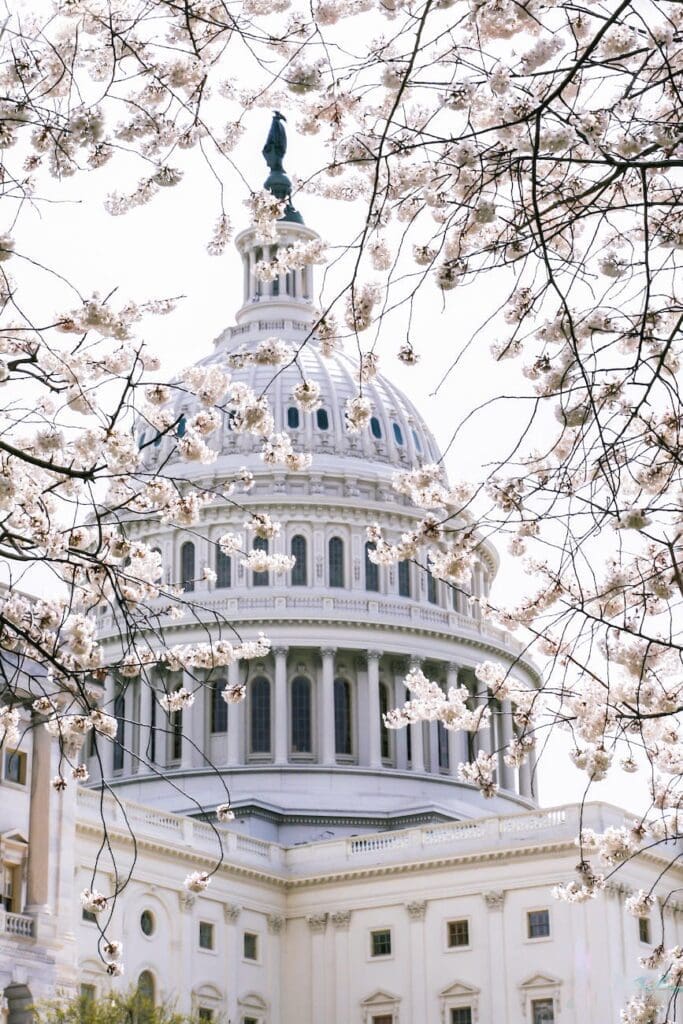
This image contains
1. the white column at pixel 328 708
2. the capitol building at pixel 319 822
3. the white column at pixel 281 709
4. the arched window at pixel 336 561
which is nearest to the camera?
the capitol building at pixel 319 822

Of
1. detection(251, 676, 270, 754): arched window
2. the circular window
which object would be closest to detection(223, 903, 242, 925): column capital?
the circular window

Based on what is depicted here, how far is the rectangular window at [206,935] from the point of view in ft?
244

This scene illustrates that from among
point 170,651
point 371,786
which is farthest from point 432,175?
point 371,786

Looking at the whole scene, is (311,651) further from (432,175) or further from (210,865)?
(432,175)

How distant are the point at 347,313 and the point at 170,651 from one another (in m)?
3.81

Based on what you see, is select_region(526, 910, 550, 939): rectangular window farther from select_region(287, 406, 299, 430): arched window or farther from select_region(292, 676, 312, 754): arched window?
select_region(287, 406, 299, 430): arched window

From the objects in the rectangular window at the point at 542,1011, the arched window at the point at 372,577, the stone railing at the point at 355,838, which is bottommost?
the rectangular window at the point at 542,1011

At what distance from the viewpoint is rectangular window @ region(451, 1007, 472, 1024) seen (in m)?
74.1

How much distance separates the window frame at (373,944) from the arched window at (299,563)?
3021cm

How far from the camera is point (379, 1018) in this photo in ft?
250

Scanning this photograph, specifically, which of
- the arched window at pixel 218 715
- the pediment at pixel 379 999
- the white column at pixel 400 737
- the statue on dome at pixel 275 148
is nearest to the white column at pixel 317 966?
the pediment at pixel 379 999

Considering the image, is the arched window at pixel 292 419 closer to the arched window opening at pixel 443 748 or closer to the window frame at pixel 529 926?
the arched window opening at pixel 443 748

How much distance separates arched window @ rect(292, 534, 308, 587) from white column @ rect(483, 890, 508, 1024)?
3297 cm

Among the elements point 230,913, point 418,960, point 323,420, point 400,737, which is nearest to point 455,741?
point 400,737
